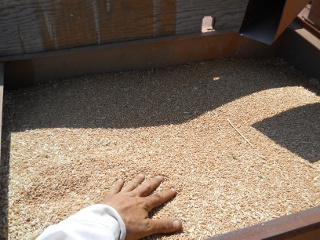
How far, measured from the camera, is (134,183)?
7.97 ft

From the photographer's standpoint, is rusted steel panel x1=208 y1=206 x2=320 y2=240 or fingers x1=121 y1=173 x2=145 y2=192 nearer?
rusted steel panel x1=208 y1=206 x2=320 y2=240

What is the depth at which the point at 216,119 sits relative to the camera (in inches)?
127

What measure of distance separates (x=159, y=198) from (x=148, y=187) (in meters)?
0.11

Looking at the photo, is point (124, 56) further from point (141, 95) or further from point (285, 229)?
point (285, 229)

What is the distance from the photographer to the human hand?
2071mm

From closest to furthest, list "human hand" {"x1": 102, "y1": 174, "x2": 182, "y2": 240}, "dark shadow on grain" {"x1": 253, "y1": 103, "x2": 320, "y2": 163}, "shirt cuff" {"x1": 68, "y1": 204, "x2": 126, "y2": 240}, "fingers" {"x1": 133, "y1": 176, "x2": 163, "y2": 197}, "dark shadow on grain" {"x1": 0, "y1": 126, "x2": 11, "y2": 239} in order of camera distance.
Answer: "shirt cuff" {"x1": 68, "y1": 204, "x2": 126, "y2": 240}
"human hand" {"x1": 102, "y1": 174, "x2": 182, "y2": 240}
"dark shadow on grain" {"x1": 0, "y1": 126, "x2": 11, "y2": 239}
"fingers" {"x1": 133, "y1": 176, "x2": 163, "y2": 197}
"dark shadow on grain" {"x1": 253, "y1": 103, "x2": 320, "y2": 163}

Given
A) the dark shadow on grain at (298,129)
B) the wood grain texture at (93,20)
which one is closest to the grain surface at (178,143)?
the dark shadow on grain at (298,129)

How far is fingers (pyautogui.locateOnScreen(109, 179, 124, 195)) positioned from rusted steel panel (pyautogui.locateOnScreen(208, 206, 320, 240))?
0.90 m

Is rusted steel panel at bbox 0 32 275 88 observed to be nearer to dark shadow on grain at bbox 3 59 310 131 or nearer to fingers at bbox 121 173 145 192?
dark shadow on grain at bbox 3 59 310 131

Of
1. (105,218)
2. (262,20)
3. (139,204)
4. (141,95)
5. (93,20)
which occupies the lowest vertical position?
(141,95)

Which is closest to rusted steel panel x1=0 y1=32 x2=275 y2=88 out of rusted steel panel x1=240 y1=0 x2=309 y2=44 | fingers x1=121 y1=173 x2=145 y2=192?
rusted steel panel x1=240 y1=0 x2=309 y2=44

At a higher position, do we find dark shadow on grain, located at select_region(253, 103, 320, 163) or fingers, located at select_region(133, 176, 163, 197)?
fingers, located at select_region(133, 176, 163, 197)

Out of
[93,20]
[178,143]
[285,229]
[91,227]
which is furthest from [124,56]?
[285,229]

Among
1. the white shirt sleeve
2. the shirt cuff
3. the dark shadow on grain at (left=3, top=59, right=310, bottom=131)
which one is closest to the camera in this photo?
the white shirt sleeve
